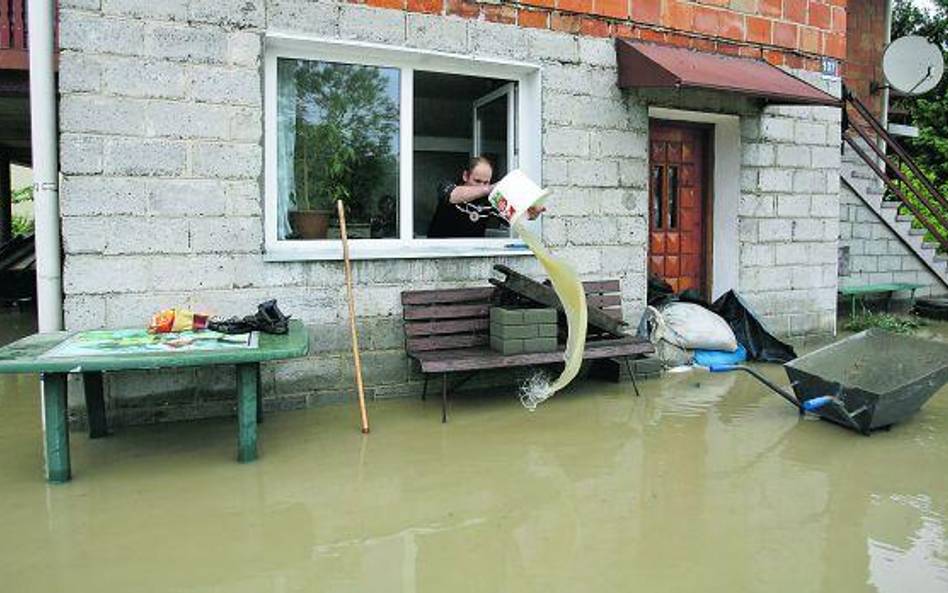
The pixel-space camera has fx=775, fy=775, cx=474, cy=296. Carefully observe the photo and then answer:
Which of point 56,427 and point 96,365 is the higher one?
point 96,365

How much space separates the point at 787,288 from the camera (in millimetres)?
7703

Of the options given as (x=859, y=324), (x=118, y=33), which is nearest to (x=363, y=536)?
(x=118, y=33)

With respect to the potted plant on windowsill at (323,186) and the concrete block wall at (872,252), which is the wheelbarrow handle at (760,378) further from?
the concrete block wall at (872,252)

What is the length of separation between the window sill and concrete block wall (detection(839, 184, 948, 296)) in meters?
5.43

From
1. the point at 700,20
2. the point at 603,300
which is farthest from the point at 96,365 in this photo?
the point at 700,20

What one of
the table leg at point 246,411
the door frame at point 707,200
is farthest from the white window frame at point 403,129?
the door frame at point 707,200

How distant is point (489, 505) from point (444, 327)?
2.08 m

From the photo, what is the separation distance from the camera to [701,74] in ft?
19.9

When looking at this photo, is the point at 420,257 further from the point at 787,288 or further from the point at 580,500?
the point at 787,288

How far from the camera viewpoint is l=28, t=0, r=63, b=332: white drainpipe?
4684 mm

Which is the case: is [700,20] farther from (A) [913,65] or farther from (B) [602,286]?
(A) [913,65]

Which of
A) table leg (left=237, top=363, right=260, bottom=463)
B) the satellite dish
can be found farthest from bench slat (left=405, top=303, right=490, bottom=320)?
the satellite dish

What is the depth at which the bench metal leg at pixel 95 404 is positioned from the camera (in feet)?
15.4

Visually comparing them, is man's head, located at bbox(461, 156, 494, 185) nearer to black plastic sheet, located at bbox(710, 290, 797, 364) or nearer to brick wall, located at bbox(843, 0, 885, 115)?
black plastic sheet, located at bbox(710, 290, 797, 364)
